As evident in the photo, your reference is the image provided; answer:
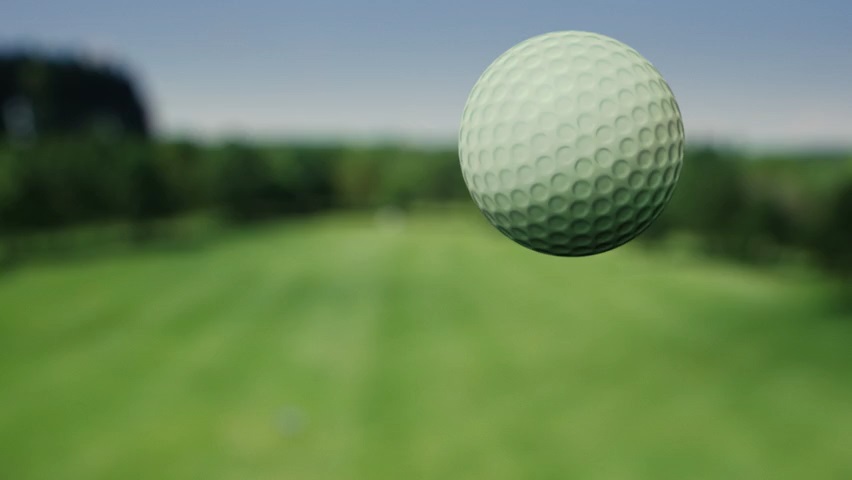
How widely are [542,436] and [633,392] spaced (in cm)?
476

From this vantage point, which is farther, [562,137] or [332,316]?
[332,316]

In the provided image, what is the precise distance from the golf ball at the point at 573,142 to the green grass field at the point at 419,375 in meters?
13.4

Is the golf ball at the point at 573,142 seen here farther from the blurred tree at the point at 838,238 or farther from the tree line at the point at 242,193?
the tree line at the point at 242,193

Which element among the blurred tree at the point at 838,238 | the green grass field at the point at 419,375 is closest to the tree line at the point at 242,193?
the blurred tree at the point at 838,238

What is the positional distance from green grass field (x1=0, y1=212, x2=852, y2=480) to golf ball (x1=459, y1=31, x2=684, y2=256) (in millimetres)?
13425

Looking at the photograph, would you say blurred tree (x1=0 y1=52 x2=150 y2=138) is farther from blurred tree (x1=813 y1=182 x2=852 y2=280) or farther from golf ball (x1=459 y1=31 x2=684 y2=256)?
golf ball (x1=459 y1=31 x2=684 y2=256)

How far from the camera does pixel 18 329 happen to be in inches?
1132

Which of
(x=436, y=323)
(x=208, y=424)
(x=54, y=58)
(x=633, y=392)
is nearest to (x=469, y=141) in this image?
(x=208, y=424)

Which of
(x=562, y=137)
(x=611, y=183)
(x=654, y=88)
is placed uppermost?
(x=654, y=88)

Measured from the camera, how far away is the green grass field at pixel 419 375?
17.6m

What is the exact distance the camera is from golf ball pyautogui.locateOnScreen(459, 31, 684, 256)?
4230 millimetres

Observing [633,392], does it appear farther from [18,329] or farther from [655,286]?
[18,329]

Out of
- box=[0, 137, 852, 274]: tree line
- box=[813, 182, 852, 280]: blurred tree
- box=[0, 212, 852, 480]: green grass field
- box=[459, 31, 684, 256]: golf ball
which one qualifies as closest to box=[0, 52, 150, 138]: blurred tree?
box=[0, 137, 852, 274]: tree line

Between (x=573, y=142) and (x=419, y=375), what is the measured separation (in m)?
20.0
